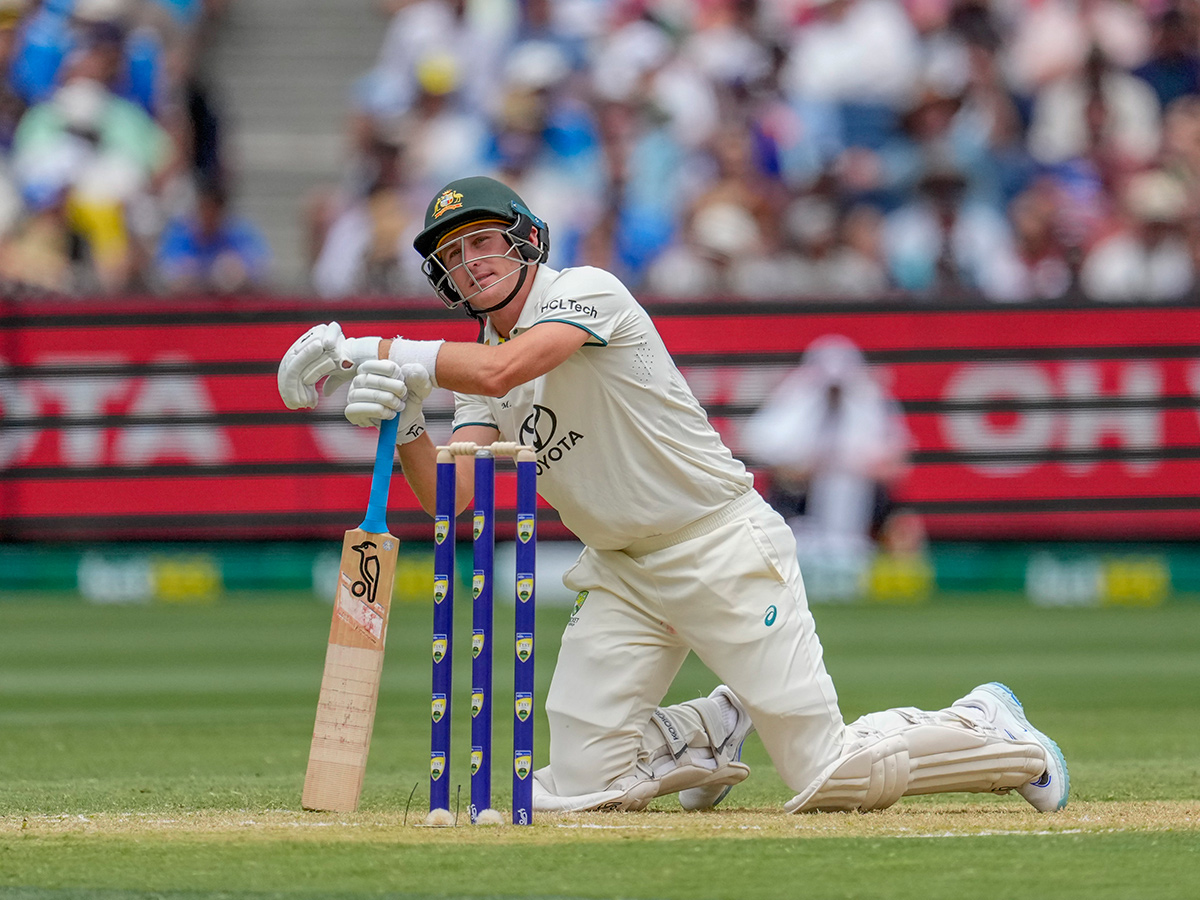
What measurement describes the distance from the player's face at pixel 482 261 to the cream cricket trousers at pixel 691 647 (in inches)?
30.0

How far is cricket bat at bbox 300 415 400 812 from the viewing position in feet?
15.8

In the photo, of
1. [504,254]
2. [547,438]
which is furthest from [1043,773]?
[504,254]

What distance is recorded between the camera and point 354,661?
4812 millimetres

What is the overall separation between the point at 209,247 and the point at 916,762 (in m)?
8.42

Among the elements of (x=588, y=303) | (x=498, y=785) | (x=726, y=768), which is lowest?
(x=498, y=785)

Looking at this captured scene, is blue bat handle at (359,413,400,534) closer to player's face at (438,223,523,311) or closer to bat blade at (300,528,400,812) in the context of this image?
bat blade at (300,528,400,812)

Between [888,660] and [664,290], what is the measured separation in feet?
10.4

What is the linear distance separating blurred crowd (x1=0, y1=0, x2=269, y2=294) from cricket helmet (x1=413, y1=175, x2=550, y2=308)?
6.84 meters

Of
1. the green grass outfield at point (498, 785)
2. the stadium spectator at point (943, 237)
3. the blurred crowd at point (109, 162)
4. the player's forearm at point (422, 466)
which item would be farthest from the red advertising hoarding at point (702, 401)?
the player's forearm at point (422, 466)

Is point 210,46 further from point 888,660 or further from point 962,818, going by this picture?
point 962,818

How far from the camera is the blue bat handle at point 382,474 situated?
15.9 ft

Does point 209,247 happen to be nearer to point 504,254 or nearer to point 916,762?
point 504,254

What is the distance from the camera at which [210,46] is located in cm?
1463

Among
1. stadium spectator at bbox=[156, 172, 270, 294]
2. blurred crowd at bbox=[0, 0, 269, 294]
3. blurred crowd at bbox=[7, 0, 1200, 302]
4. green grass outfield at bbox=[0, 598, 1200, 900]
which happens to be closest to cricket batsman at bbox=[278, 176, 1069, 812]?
green grass outfield at bbox=[0, 598, 1200, 900]
